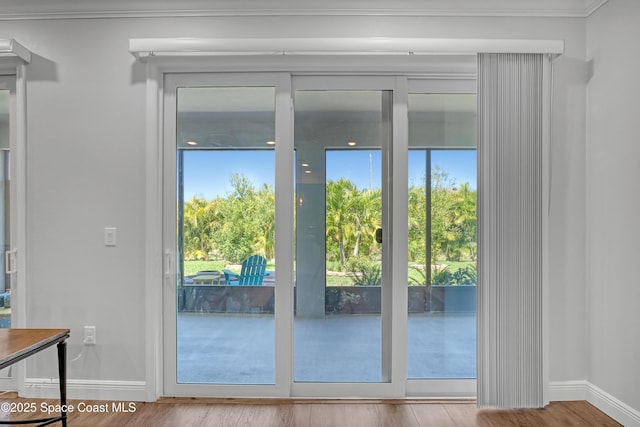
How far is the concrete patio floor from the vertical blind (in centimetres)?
28

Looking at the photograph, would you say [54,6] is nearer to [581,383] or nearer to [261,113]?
[261,113]

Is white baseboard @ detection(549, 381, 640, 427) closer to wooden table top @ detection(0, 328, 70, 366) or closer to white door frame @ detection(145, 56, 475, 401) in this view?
white door frame @ detection(145, 56, 475, 401)

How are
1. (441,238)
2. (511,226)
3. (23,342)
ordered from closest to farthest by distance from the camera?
(23,342) → (511,226) → (441,238)

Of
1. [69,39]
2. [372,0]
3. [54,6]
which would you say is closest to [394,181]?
[372,0]

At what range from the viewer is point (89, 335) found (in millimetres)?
2703

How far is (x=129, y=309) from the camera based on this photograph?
271 cm

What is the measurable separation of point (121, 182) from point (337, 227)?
1.46 metres

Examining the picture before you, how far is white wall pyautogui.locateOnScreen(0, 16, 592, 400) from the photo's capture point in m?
2.70

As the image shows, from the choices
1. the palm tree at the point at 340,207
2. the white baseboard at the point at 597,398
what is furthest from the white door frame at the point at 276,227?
the white baseboard at the point at 597,398

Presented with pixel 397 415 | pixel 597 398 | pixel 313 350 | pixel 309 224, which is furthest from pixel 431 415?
pixel 309 224

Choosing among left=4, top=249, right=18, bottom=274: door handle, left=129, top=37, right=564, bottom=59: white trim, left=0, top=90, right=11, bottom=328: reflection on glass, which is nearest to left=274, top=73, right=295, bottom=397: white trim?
left=129, top=37, right=564, bottom=59: white trim

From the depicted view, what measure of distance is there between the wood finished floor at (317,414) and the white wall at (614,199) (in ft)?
1.27

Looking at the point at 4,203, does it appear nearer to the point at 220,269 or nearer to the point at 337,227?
the point at 220,269

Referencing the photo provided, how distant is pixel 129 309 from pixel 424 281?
198 cm
